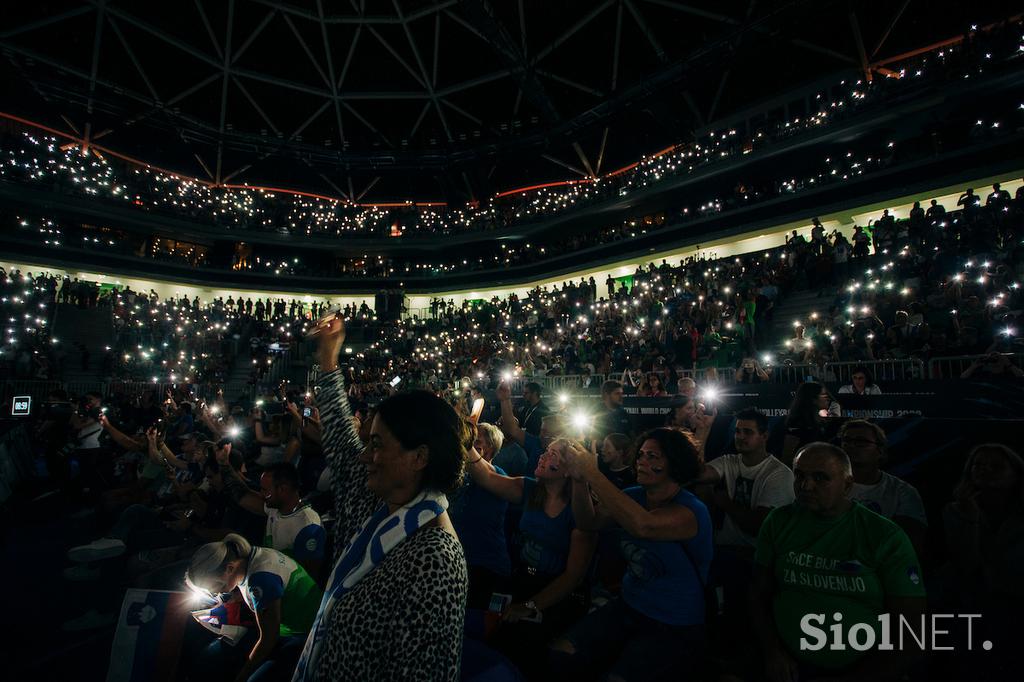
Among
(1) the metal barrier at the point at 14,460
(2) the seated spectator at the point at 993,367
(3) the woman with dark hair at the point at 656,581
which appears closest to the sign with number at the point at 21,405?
(1) the metal barrier at the point at 14,460

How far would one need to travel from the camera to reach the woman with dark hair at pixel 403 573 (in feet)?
4.64

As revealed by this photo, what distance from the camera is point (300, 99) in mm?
28984

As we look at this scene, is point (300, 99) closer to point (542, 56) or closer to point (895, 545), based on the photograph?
point (542, 56)

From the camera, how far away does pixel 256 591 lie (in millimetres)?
2924

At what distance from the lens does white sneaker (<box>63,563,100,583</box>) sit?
554 cm

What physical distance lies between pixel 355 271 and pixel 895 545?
35.7 m

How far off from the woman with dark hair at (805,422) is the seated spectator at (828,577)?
2172mm

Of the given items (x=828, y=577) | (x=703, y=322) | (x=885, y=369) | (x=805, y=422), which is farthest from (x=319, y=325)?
(x=703, y=322)

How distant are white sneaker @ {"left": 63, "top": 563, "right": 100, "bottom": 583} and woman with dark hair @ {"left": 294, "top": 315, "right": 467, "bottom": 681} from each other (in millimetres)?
5892

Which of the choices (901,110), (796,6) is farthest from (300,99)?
(901,110)

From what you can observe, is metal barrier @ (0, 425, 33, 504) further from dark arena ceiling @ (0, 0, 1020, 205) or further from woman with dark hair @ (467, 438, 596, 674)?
dark arena ceiling @ (0, 0, 1020, 205)

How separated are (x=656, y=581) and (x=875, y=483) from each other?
183cm

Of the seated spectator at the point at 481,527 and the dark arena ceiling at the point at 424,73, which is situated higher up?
the dark arena ceiling at the point at 424,73

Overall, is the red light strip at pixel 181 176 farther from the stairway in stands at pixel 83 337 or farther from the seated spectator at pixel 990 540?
the seated spectator at pixel 990 540
